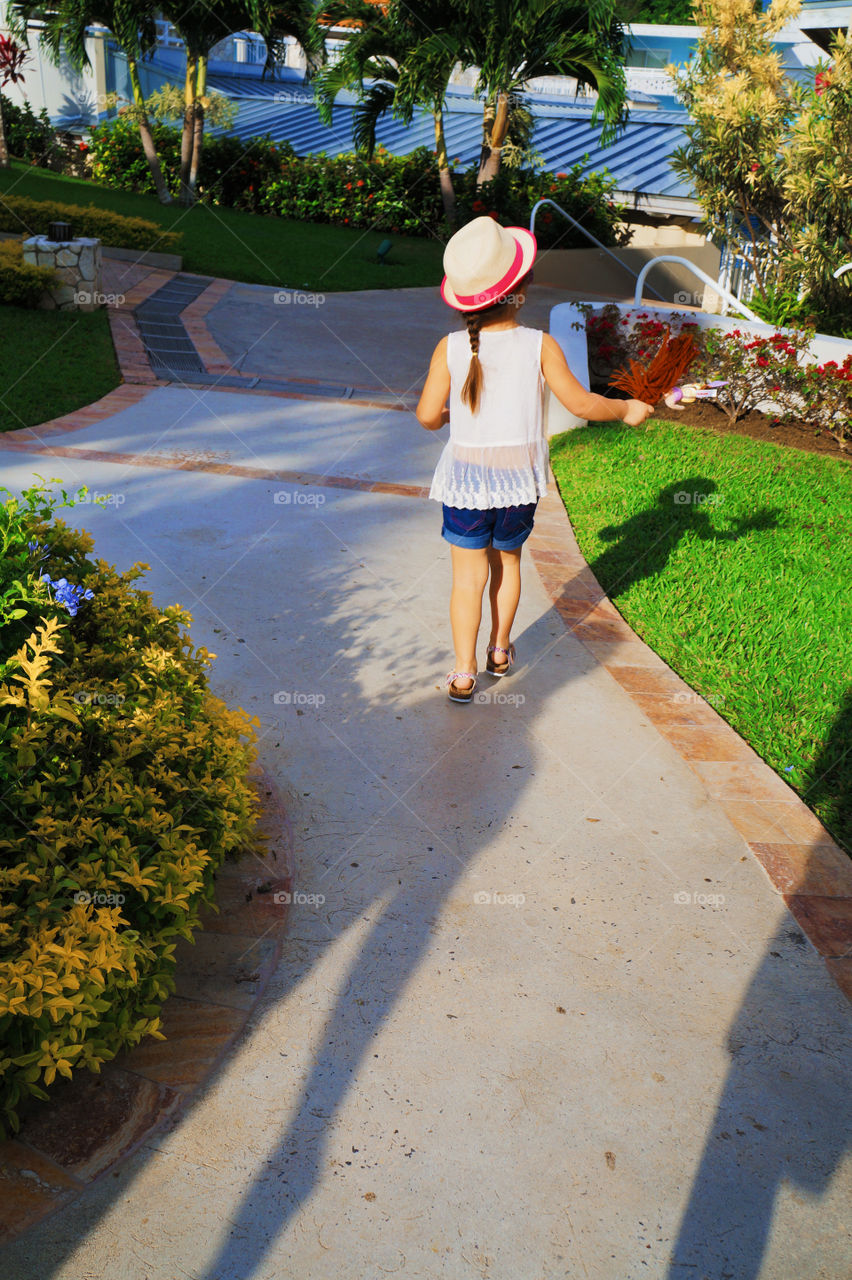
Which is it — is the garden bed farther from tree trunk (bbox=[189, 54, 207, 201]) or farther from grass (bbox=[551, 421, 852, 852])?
tree trunk (bbox=[189, 54, 207, 201])

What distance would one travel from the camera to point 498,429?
12.0 feet

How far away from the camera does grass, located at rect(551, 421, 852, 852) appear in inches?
161

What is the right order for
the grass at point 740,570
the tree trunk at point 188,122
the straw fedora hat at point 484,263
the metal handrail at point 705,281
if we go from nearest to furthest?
1. the straw fedora hat at point 484,263
2. the grass at point 740,570
3. the metal handrail at point 705,281
4. the tree trunk at point 188,122

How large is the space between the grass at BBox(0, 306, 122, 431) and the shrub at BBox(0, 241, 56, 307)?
0.40 feet

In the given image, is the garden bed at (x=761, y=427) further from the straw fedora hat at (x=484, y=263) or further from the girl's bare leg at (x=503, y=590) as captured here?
the straw fedora hat at (x=484, y=263)

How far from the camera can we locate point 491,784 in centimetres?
354

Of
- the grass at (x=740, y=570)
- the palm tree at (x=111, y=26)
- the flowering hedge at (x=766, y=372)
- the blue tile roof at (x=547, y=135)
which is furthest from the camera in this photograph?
the blue tile roof at (x=547, y=135)

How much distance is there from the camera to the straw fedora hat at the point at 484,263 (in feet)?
10.9

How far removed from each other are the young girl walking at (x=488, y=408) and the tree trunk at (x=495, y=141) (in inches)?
548

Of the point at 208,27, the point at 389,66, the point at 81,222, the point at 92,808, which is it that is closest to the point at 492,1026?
the point at 92,808

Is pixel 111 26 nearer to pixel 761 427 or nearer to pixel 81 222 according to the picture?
pixel 81 222

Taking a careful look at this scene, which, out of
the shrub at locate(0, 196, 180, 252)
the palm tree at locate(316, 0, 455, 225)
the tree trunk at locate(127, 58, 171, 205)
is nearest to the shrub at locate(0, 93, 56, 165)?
the tree trunk at locate(127, 58, 171, 205)

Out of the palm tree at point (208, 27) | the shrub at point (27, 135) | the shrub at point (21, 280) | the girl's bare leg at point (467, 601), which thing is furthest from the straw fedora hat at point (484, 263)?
the shrub at point (27, 135)

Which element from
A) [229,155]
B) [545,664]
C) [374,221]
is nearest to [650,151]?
[374,221]
